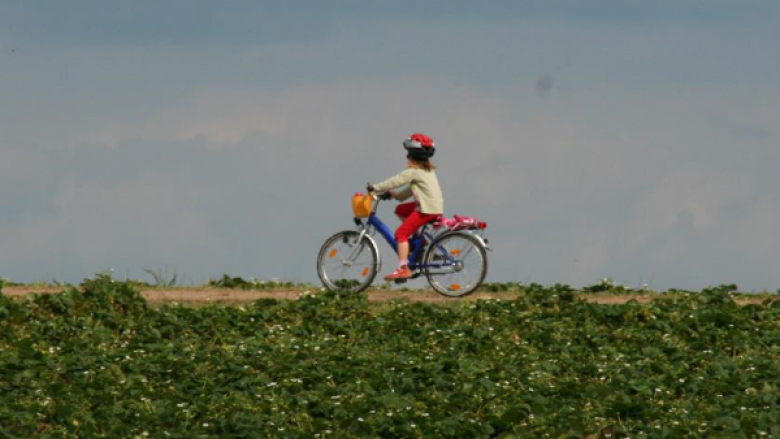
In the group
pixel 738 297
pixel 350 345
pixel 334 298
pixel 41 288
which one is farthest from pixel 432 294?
pixel 41 288

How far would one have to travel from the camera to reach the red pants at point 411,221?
16.2 meters

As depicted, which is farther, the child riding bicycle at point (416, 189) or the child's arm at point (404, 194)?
the child's arm at point (404, 194)

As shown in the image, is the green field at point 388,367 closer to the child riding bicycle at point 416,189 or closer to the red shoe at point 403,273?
the red shoe at point 403,273

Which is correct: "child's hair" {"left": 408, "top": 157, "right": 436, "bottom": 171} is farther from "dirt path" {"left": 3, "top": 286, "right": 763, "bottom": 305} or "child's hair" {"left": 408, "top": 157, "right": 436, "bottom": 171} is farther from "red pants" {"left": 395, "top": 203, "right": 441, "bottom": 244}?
"dirt path" {"left": 3, "top": 286, "right": 763, "bottom": 305}

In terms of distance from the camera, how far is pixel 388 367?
12.8 m

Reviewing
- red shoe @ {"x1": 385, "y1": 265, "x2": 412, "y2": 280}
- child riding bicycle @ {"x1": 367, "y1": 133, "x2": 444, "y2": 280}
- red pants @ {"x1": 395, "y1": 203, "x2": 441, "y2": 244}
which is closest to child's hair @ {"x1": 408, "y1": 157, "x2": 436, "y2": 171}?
child riding bicycle @ {"x1": 367, "y1": 133, "x2": 444, "y2": 280}

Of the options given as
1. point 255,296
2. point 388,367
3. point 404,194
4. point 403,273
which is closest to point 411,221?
point 404,194

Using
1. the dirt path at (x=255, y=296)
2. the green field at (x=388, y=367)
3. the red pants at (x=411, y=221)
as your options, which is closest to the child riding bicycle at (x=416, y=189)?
the red pants at (x=411, y=221)

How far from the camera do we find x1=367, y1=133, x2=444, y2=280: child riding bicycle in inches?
632

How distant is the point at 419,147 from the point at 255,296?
3140 millimetres

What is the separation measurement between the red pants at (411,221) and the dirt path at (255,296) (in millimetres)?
829

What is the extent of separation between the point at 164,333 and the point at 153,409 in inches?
125

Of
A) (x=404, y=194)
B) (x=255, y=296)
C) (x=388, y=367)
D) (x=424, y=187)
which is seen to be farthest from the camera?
(x=255, y=296)

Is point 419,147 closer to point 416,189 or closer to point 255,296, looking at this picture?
point 416,189
